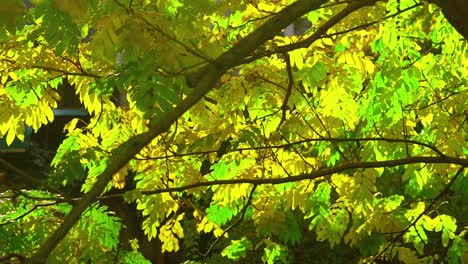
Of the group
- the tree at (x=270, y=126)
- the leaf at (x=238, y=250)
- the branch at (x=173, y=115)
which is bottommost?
the branch at (x=173, y=115)

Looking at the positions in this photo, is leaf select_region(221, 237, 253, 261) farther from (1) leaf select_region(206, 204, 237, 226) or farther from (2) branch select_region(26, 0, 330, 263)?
(2) branch select_region(26, 0, 330, 263)

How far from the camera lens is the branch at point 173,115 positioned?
2154 millimetres

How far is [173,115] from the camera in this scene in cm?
231

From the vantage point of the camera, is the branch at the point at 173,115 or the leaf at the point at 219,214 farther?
the leaf at the point at 219,214

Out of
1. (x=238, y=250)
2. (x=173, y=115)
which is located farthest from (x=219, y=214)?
(x=173, y=115)

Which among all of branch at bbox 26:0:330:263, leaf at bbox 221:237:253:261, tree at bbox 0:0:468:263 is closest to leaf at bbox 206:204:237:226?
tree at bbox 0:0:468:263

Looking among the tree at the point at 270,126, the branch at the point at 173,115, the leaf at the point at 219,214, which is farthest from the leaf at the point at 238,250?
the branch at the point at 173,115

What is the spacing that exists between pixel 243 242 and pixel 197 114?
2193mm

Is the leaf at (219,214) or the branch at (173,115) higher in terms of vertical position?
the leaf at (219,214)

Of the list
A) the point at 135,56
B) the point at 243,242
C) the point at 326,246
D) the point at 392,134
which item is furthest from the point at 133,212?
the point at 135,56

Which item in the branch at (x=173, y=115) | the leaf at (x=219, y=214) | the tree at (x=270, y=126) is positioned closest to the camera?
the branch at (x=173, y=115)

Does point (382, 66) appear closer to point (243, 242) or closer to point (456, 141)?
point (456, 141)

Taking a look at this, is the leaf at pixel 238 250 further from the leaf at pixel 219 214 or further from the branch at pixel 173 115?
the branch at pixel 173 115

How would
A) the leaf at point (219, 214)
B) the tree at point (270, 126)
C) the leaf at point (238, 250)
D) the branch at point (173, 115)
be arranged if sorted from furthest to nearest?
the leaf at point (238, 250) < the leaf at point (219, 214) < the tree at point (270, 126) < the branch at point (173, 115)
